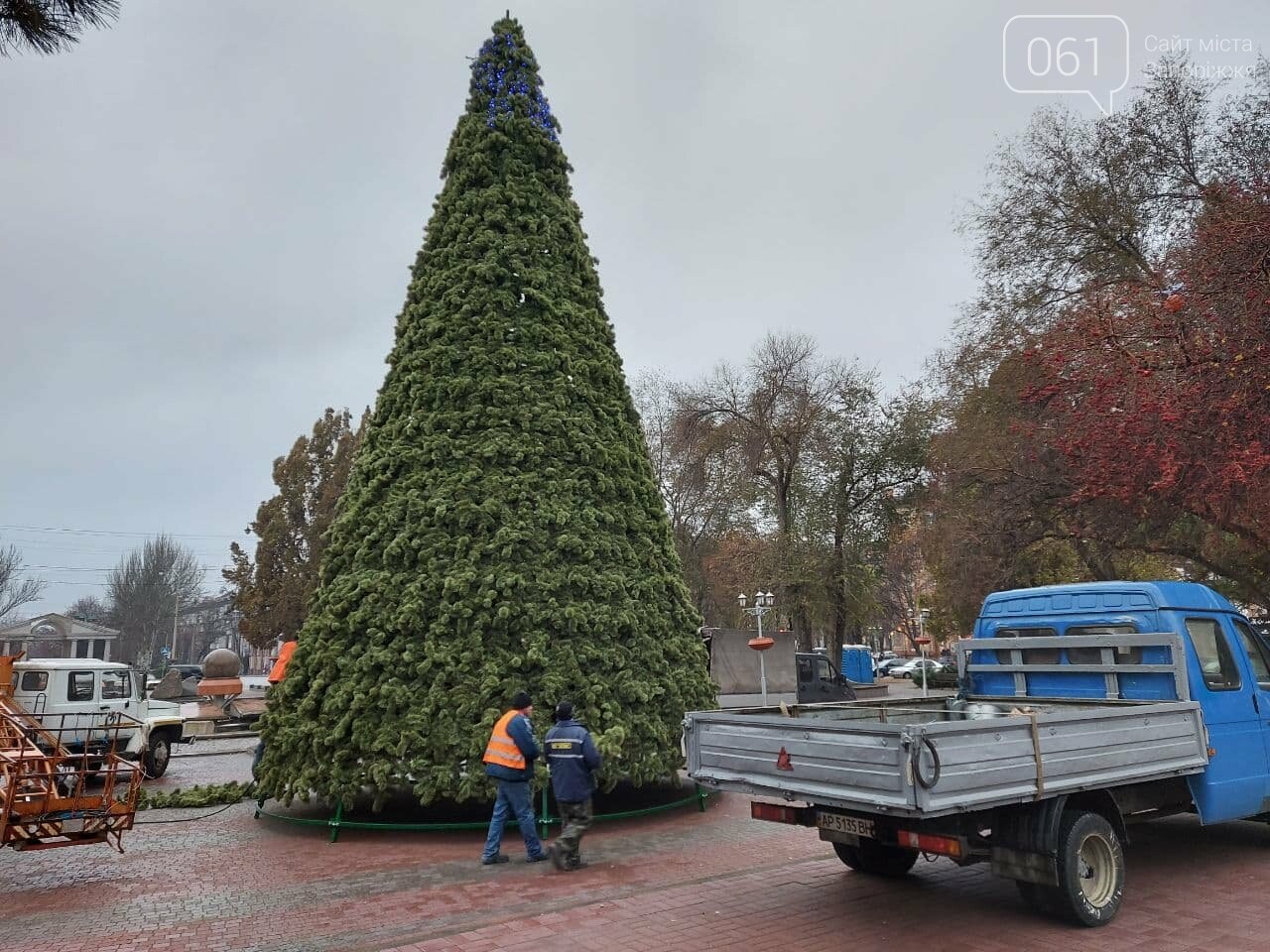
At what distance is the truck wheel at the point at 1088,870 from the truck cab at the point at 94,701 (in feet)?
45.3

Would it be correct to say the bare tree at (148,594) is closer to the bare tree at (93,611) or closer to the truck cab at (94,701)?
the bare tree at (93,611)

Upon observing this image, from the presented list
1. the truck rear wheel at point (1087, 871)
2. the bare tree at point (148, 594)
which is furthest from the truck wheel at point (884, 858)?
the bare tree at point (148, 594)

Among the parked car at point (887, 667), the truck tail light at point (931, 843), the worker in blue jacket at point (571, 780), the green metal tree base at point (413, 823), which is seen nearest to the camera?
the truck tail light at point (931, 843)

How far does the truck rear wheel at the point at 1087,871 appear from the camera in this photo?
18.2 ft

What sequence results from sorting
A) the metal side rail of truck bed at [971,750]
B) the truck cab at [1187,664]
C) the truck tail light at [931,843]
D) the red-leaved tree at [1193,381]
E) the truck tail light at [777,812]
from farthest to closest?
the red-leaved tree at [1193,381] < the truck cab at [1187,664] < the truck tail light at [777,812] < the truck tail light at [931,843] < the metal side rail of truck bed at [971,750]

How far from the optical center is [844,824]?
592cm

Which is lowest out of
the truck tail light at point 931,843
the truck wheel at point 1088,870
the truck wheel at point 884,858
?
the truck wheel at point 884,858

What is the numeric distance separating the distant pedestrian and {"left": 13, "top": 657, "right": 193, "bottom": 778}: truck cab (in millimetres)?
9166

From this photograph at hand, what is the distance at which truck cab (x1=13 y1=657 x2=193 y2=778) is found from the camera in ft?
47.1

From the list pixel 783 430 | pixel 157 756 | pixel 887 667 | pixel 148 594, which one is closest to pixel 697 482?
pixel 783 430

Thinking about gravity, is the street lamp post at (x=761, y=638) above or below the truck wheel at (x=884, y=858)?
above

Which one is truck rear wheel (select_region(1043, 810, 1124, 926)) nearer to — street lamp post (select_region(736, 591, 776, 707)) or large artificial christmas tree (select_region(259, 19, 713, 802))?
large artificial christmas tree (select_region(259, 19, 713, 802))

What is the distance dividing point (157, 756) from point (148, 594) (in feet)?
184

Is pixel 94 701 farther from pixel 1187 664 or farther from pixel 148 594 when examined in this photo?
pixel 148 594
